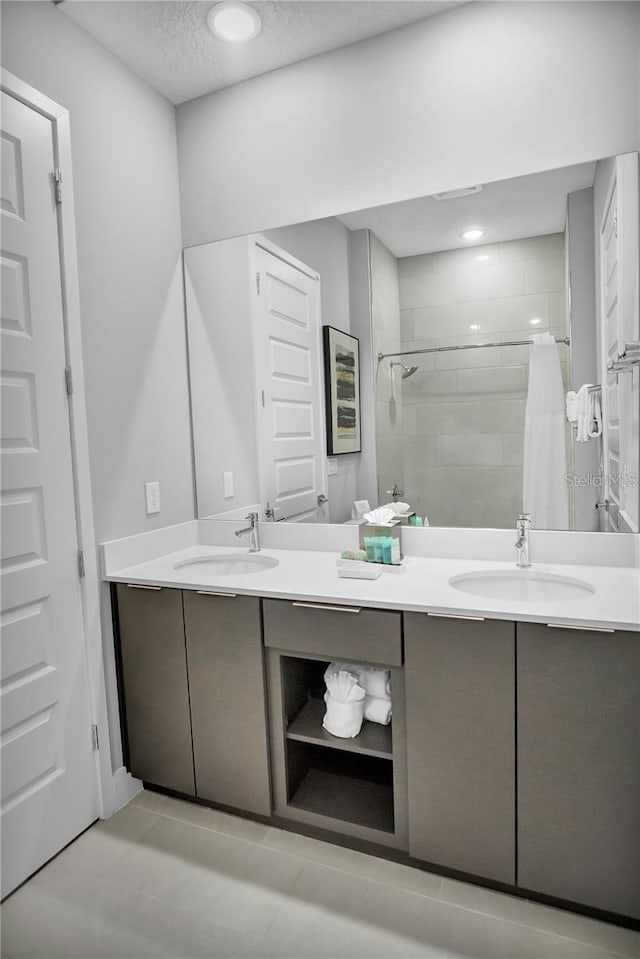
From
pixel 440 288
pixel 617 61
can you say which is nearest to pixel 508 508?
pixel 440 288

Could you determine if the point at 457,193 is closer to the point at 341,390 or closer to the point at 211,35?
the point at 341,390

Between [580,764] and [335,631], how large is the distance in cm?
71

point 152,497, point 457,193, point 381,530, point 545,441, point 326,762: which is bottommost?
point 326,762

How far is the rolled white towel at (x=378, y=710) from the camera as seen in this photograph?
1.79 m

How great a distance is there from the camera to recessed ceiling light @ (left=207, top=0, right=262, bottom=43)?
1873 millimetres

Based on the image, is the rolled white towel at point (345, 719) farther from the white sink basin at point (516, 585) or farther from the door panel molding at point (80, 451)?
the door panel molding at point (80, 451)

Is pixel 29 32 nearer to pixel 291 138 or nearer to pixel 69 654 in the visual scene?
pixel 291 138

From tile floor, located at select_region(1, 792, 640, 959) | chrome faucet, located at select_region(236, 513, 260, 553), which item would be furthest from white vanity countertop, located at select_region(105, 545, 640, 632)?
tile floor, located at select_region(1, 792, 640, 959)

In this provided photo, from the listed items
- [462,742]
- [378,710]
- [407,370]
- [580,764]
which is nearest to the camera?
[580,764]

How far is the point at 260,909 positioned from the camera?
5.22 ft

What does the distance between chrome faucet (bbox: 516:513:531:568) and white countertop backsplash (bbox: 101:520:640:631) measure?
0.06 meters

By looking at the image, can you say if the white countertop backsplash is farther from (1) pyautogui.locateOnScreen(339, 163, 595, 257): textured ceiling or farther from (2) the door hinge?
(2) the door hinge

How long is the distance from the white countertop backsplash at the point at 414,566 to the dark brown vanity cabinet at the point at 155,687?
0.09 m

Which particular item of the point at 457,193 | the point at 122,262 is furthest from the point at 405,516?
the point at 122,262
